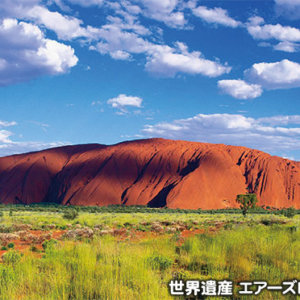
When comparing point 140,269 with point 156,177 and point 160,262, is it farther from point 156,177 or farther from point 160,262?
point 156,177

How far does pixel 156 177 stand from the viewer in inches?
3000

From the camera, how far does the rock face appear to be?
226 feet

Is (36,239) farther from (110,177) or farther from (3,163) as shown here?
(3,163)

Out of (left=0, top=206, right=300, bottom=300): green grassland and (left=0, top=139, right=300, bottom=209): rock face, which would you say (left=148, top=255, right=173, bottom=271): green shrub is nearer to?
(left=0, top=206, right=300, bottom=300): green grassland

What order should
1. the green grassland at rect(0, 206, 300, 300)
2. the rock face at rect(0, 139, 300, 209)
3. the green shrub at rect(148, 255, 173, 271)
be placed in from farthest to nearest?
the rock face at rect(0, 139, 300, 209) < the green shrub at rect(148, 255, 173, 271) < the green grassland at rect(0, 206, 300, 300)

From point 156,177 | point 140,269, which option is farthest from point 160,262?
point 156,177

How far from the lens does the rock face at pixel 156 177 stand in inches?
2714

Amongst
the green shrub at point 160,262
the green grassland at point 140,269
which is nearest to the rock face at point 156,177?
the green grassland at point 140,269

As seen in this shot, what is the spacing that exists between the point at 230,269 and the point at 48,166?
87.0 metres

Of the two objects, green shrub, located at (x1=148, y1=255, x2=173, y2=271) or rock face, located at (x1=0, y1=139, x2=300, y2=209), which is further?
rock face, located at (x1=0, y1=139, x2=300, y2=209)

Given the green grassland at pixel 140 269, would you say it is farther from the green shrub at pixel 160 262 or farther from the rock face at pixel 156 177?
the rock face at pixel 156 177

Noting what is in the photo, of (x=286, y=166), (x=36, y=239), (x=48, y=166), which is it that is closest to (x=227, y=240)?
(x=36, y=239)

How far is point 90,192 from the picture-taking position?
241 ft

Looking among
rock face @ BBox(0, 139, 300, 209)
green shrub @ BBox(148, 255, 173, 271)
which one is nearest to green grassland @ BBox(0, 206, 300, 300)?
green shrub @ BBox(148, 255, 173, 271)
